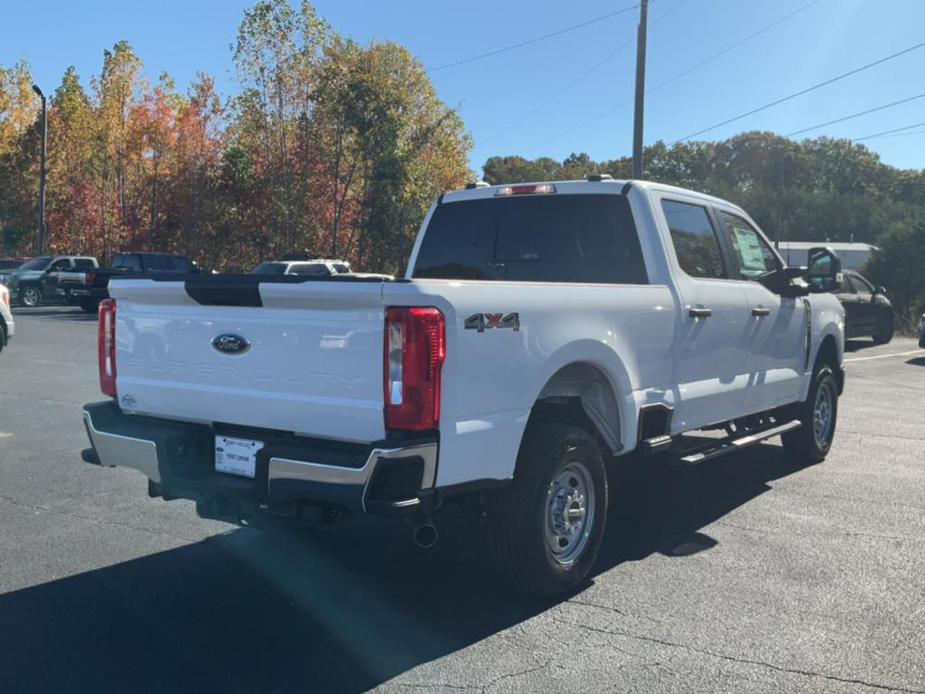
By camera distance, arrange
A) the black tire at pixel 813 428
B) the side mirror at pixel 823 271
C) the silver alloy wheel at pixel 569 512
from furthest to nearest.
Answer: the black tire at pixel 813 428 → the side mirror at pixel 823 271 → the silver alloy wheel at pixel 569 512

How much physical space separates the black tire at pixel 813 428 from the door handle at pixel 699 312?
92.2 inches

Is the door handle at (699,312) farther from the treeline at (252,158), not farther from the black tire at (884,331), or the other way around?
the treeline at (252,158)

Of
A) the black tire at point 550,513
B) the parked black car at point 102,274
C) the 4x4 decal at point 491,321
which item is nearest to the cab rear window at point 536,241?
the black tire at point 550,513

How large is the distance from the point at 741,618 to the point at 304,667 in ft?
6.87

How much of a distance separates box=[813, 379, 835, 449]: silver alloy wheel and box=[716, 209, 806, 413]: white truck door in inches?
24.2

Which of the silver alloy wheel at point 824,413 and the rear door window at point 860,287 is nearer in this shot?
the silver alloy wheel at point 824,413

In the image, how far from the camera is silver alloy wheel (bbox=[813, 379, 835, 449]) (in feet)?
27.0

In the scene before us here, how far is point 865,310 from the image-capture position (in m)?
21.8

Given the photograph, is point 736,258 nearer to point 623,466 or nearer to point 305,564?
point 623,466

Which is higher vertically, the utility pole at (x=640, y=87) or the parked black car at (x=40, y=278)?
the utility pole at (x=640, y=87)

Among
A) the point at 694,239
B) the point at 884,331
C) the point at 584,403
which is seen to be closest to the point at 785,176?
the point at 884,331

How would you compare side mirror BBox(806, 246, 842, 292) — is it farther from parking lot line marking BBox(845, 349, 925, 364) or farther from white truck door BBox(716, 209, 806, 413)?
parking lot line marking BBox(845, 349, 925, 364)

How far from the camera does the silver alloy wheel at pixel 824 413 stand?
8.22m

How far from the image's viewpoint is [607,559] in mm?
5480
